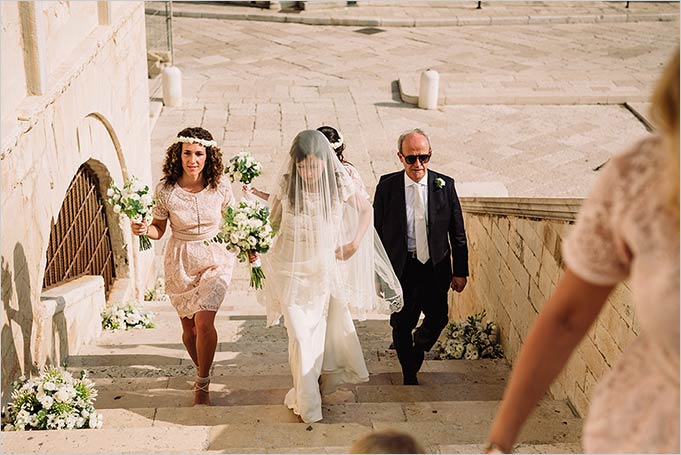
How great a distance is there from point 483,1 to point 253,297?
549 inches

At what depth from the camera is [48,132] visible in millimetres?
5797

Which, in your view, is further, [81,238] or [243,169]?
[81,238]

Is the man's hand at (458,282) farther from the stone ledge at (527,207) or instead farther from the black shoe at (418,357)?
the stone ledge at (527,207)

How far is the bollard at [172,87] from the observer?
14.3 m

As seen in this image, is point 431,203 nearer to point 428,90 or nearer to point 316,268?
point 316,268

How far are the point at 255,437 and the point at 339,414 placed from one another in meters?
0.73

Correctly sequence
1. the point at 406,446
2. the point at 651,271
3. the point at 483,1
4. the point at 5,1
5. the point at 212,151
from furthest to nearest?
the point at 483,1, the point at 212,151, the point at 5,1, the point at 406,446, the point at 651,271

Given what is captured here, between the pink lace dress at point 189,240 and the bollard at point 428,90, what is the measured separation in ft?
29.6

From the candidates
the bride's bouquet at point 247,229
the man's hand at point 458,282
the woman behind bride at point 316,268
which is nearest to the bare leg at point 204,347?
the woman behind bride at point 316,268

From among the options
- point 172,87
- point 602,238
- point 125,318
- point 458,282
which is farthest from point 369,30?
point 602,238

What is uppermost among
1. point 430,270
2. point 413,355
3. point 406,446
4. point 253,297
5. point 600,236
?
point 600,236

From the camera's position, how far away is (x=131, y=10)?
9.15 m

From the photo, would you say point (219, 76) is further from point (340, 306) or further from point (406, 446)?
point (406, 446)

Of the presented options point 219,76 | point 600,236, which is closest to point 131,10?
point 219,76
